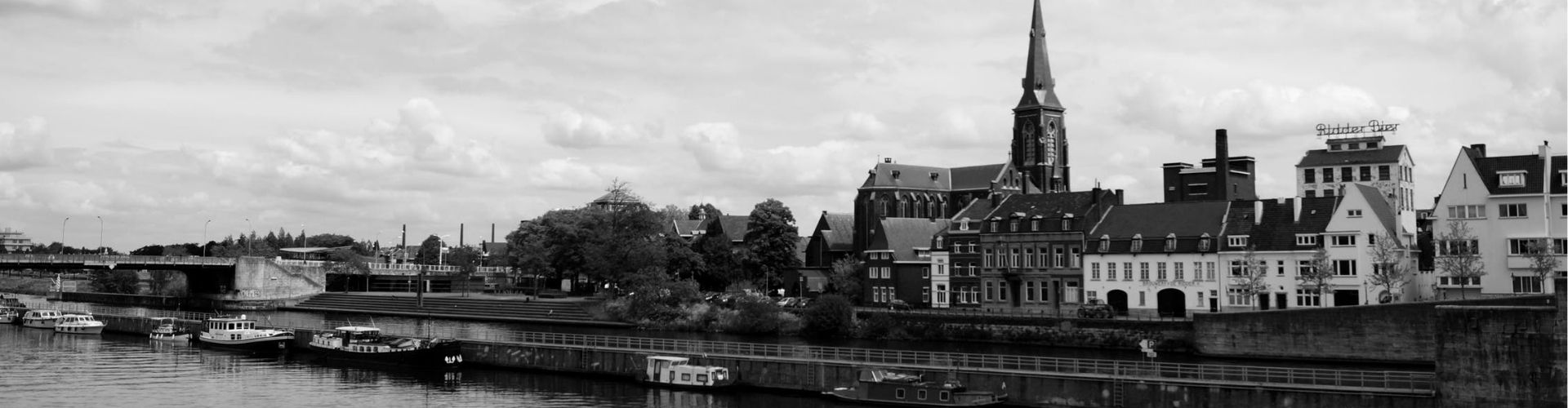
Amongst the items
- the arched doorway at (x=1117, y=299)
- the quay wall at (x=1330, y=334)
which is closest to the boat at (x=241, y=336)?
the arched doorway at (x=1117, y=299)

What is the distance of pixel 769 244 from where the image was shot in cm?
13300

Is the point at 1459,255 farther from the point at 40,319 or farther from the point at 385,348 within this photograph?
the point at 40,319

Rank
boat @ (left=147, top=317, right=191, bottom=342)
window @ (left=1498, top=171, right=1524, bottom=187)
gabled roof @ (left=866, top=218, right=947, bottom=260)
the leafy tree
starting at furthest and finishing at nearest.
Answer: the leafy tree, gabled roof @ (left=866, top=218, right=947, bottom=260), boat @ (left=147, top=317, right=191, bottom=342), window @ (left=1498, top=171, right=1524, bottom=187)

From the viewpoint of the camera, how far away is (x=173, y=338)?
9119 centimetres

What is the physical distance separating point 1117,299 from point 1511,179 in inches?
1020

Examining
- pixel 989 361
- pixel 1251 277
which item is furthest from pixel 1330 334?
pixel 989 361

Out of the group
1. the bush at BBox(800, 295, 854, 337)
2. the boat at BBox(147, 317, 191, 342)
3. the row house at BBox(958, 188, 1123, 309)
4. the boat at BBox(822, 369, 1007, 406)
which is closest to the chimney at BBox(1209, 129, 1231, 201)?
the row house at BBox(958, 188, 1123, 309)

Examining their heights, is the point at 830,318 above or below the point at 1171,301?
below

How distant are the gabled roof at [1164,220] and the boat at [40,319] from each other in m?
82.8

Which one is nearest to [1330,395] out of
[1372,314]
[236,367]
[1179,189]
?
[1372,314]

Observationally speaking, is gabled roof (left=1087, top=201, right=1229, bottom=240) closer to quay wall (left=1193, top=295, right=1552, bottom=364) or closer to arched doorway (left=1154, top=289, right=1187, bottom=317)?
arched doorway (left=1154, top=289, right=1187, bottom=317)

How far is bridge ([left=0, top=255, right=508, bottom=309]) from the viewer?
133 meters

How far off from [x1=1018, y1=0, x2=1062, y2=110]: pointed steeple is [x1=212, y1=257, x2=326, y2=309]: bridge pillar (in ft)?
284

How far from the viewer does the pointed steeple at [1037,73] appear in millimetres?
159125
